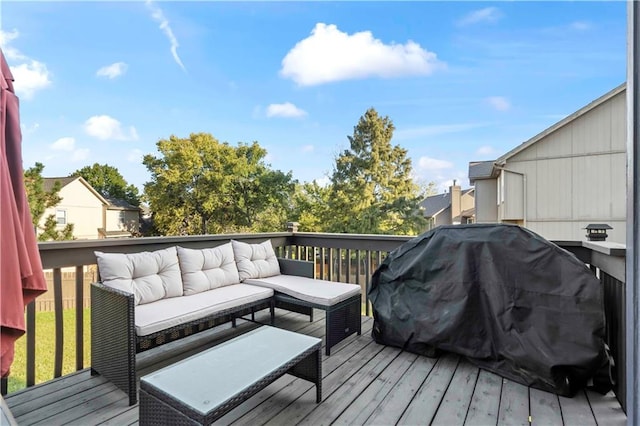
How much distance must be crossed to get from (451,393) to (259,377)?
139 centimetres

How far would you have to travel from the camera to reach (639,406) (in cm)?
104

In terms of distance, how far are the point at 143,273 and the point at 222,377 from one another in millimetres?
1495

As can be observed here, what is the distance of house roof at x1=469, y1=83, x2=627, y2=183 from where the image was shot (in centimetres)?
707

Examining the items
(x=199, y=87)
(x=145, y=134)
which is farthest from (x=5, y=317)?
(x=145, y=134)

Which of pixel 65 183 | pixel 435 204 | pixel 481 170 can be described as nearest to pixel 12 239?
pixel 481 170

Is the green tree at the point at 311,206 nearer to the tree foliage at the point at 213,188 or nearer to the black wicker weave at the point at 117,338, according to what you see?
the tree foliage at the point at 213,188

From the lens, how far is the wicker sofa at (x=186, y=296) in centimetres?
219

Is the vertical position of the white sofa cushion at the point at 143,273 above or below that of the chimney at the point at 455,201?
below

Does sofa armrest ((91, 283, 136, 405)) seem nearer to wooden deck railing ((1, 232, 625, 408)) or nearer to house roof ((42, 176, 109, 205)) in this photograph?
wooden deck railing ((1, 232, 625, 408))

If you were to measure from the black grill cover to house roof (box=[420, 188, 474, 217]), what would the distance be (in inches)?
622

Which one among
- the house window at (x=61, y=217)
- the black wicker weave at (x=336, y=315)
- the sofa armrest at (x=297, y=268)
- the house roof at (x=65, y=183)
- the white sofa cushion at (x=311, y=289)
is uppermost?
the house roof at (x=65, y=183)

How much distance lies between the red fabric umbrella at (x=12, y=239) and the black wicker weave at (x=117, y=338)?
29.1 inches

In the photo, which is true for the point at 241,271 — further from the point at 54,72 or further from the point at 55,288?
the point at 54,72

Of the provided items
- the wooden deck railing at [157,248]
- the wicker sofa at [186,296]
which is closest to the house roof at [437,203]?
the wooden deck railing at [157,248]
